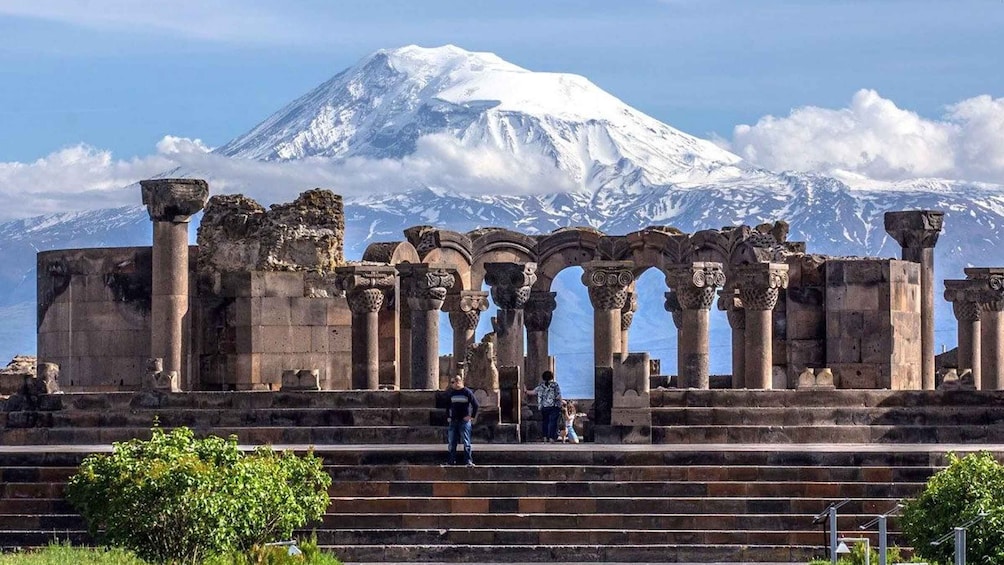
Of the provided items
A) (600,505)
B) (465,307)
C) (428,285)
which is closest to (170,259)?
(428,285)

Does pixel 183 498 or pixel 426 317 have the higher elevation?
pixel 426 317

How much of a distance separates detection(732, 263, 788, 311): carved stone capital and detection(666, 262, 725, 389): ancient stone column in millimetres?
626

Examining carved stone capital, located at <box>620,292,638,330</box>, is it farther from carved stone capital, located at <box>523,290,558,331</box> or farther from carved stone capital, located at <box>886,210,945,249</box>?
carved stone capital, located at <box>886,210,945,249</box>

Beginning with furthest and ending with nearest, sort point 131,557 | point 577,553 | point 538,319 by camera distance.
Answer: point 538,319 → point 577,553 → point 131,557

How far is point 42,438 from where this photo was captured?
119ft

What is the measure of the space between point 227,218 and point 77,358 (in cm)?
381

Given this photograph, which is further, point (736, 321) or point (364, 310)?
point (736, 321)

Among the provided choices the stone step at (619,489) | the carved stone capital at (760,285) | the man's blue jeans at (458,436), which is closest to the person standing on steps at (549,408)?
the man's blue jeans at (458,436)

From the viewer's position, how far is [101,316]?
43875mm

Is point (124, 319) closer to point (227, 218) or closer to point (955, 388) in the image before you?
point (227, 218)

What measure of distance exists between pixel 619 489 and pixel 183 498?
7.07 m

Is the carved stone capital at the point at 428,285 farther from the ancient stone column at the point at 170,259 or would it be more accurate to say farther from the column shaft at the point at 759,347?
the column shaft at the point at 759,347

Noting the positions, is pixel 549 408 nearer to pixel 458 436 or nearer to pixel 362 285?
pixel 458 436

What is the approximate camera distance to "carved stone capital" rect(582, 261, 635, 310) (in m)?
44.5
